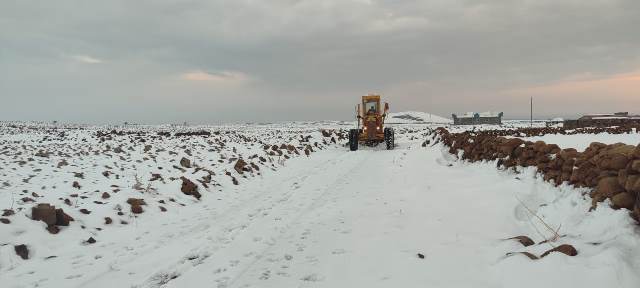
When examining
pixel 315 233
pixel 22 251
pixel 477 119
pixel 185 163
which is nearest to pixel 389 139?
pixel 185 163

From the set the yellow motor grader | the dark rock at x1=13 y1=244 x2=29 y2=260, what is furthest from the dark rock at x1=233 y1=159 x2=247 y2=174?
the yellow motor grader

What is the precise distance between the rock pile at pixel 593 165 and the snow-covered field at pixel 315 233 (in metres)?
0.18

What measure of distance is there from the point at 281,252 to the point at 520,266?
2.79m

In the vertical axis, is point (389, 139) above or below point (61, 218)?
above

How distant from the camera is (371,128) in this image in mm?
23844

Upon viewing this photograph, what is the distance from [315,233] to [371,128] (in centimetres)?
1823

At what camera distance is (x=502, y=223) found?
5.94 metres

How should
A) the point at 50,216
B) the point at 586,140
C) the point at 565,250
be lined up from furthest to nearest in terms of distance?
the point at 586,140, the point at 50,216, the point at 565,250

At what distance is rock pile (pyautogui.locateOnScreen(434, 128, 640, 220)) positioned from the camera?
4281 mm

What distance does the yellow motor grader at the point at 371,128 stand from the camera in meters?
22.8

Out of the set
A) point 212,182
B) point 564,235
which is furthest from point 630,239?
point 212,182

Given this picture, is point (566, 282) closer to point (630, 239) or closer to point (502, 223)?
point (630, 239)

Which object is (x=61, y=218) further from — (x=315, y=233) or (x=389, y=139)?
(x=389, y=139)

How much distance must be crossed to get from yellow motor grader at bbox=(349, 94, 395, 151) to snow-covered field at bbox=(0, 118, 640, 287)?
40.2 feet
